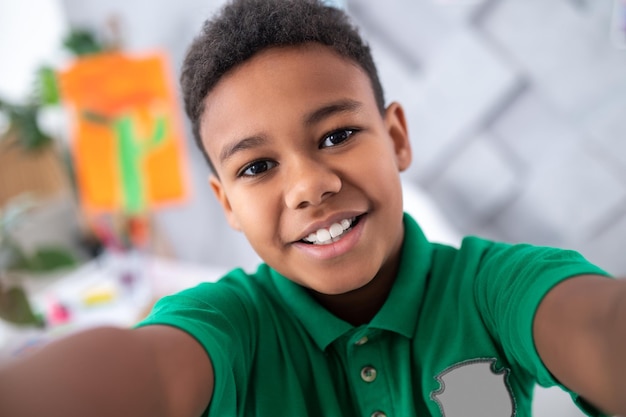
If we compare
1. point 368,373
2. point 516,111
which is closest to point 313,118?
point 368,373

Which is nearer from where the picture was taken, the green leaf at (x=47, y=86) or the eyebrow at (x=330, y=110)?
the eyebrow at (x=330, y=110)

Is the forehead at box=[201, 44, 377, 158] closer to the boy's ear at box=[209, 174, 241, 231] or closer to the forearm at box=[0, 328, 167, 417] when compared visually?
the boy's ear at box=[209, 174, 241, 231]

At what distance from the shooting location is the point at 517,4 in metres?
1.54

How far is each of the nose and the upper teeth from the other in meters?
0.03

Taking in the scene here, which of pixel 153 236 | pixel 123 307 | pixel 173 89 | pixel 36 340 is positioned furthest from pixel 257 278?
pixel 153 236

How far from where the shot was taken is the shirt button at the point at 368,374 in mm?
533

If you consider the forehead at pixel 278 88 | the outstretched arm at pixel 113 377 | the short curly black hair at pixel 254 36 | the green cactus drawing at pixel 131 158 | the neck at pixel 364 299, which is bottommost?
the outstretched arm at pixel 113 377

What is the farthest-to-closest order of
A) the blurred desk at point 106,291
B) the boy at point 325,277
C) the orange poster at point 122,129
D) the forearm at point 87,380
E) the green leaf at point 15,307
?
the orange poster at point 122,129 < the blurred desk at point 106,291 < the green leaf at point 15,307 < the boy at point 325,277 < the forearm at point 87,380

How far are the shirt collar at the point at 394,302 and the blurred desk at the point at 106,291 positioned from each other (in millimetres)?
971

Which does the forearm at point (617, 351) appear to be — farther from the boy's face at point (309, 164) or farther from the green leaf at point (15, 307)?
the green leaf at point (15, 307)

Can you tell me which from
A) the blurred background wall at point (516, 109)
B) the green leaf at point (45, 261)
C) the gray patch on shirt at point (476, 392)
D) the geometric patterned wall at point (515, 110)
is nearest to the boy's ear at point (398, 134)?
the gray patch on shirt at point (476, 392)

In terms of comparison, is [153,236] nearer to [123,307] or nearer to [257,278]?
[123,307]

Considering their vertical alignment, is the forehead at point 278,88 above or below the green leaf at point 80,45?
below

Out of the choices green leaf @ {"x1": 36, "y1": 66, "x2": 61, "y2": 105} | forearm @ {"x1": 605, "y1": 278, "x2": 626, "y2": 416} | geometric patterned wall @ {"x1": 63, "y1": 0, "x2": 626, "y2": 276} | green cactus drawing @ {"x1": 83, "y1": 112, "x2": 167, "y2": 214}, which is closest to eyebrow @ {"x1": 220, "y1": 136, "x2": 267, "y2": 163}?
forearm @ {"x1": 605, "y1": 278, "x2": 626, "y2": 416}
